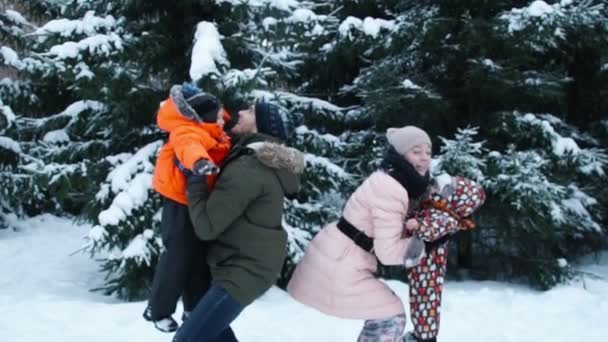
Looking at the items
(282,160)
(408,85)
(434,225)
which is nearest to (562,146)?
(408,85)

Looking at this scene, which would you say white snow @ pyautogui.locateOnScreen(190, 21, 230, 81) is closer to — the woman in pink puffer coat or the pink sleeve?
the woman in pink puffer coat

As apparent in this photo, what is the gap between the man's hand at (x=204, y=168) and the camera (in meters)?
2.96

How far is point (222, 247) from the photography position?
3.20 metres

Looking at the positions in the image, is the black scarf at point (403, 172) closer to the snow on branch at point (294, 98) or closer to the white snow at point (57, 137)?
the snow on branch at point (294, 98)

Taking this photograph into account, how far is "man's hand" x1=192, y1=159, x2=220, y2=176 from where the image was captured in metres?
2.96

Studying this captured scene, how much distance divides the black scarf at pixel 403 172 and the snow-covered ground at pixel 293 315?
2.13 metres

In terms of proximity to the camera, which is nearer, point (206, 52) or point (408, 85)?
point (206, 52)

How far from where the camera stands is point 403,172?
3.44m

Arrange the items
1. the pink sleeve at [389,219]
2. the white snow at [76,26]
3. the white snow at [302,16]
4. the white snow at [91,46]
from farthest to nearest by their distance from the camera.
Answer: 1. the white snow at [302,16]
2. the white snow at [76,26]
3. the white snow at [91,46]
4. the pink sleeve at [389,219]

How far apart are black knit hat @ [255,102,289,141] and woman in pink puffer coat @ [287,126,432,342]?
544mm

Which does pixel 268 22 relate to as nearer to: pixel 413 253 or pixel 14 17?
pixel 413 253

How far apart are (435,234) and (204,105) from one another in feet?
4.58

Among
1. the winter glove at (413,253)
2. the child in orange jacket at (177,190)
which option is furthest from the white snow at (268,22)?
the winter glove at (413,253)

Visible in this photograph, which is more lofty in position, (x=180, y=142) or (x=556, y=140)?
(x=180, y=142)
